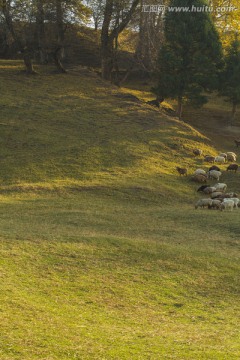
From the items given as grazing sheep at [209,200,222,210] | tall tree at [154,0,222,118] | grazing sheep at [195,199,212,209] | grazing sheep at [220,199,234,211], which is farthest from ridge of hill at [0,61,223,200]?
grazing sheep at [220,199,234,211]

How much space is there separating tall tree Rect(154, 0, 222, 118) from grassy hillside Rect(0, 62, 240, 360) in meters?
7.94

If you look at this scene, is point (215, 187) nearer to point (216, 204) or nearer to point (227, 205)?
point (216, 204)

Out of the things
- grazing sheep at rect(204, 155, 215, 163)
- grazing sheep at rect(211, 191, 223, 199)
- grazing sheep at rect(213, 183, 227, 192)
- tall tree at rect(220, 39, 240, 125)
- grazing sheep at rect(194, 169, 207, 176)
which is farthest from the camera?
tall tree at rect(220, 39, 240, 125)

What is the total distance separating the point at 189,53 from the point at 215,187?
75.0 ft

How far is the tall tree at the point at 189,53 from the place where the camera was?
4778 cm

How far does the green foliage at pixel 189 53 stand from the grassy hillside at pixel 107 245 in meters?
7.94

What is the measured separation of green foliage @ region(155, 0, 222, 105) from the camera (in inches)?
1881

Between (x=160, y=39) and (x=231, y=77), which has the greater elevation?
(x=160, y=39)

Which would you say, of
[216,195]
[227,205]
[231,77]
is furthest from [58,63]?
[227,205]

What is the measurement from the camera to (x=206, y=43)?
48094 mm

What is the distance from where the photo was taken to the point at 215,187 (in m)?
29.2

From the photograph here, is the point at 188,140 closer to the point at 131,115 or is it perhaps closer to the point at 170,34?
the point at 131,115

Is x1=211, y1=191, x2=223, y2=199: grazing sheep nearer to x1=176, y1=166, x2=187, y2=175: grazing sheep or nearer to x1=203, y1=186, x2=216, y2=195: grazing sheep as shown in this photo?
x1=203, y1=186, x2=216, y2=195: grazing sheep

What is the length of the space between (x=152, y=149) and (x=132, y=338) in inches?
1085
